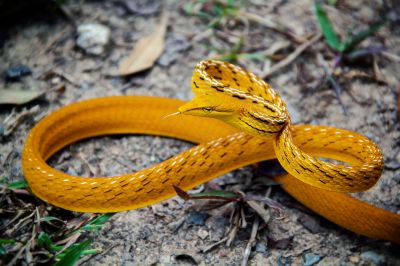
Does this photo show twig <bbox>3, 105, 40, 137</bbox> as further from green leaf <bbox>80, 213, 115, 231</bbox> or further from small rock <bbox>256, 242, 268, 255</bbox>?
small rock <bbox>256, 242, 268, 255</bbox>

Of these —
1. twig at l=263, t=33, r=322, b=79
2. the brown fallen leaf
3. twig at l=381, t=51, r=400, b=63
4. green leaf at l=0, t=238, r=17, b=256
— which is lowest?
green leaf at l=0, t=238, r=17, b=256

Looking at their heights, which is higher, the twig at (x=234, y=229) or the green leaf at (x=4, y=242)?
the green leaf at (x=4, y=242)

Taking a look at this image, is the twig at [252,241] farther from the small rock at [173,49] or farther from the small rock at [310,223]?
the small rock at [173,49]

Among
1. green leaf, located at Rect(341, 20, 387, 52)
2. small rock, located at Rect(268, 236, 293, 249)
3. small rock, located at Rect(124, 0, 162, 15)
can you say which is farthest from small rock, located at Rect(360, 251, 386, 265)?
small rock, located at Rect(124, 0, 162, 15)

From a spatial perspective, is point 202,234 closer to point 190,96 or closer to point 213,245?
point 213,245

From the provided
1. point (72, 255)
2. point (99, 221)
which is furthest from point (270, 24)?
point (72, 255)

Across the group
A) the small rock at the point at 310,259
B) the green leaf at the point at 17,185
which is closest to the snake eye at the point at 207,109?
the small rock at the point at 310,259

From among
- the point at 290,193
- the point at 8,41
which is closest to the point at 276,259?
the point at 290,193
